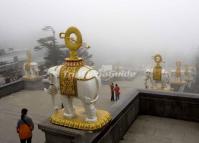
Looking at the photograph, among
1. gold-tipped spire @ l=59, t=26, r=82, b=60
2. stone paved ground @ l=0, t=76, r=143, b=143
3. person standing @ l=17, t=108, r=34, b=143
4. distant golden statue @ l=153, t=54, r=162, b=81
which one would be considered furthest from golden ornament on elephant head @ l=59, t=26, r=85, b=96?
distant golden statue @ l=153, t=54, r=162, b=81

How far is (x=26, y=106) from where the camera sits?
32.6 ft

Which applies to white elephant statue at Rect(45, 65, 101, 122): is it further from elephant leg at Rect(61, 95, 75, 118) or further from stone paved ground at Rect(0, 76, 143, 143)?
stone paved ground at Rect(0, 76, 143, 143)

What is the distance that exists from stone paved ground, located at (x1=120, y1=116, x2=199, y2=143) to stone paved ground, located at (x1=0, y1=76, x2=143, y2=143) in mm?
986

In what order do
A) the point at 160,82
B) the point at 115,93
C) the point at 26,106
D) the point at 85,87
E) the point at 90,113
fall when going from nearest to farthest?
1. the point at 85,87
2. the point at 90,113
3. the point at 26,106
4. the point at 160,82
5. the point at 115,93

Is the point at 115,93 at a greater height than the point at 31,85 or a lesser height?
lesser

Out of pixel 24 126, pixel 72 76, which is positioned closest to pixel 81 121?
pixel 72 76

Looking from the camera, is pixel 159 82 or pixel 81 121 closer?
pixel 81 121

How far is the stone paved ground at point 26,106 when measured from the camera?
701 cm

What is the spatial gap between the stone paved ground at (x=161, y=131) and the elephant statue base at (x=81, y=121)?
3.40ft

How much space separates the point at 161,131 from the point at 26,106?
5.62 meters

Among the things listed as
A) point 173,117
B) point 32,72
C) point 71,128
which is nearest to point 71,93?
point 71,128

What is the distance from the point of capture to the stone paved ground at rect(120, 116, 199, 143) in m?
5.85

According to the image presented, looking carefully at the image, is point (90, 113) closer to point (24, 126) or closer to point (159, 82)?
point (24, 126)

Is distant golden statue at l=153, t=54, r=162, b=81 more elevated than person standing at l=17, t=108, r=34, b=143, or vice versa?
distant golden statue at l=153, t=54, r=162, b=81
